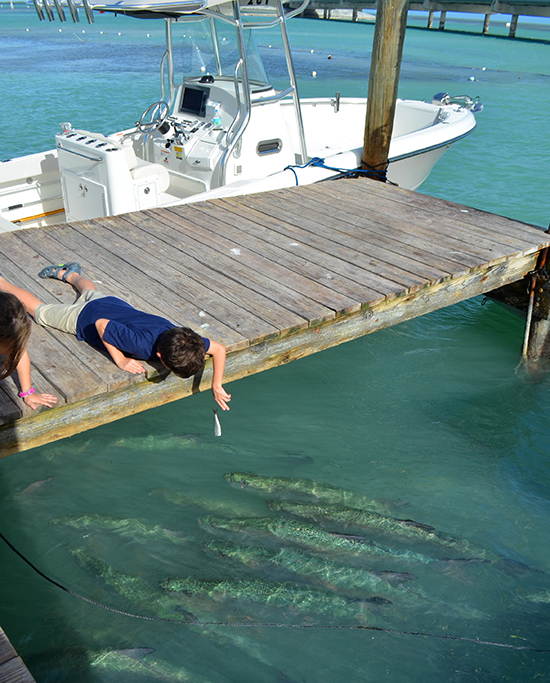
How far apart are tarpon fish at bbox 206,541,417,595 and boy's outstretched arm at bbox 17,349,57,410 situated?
136 centimetres

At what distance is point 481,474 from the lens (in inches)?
171

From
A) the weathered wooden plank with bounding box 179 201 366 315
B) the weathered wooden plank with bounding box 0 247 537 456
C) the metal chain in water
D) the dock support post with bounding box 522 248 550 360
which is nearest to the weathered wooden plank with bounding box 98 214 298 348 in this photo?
the weathered wooden plank with bounding box 0 247 537 456

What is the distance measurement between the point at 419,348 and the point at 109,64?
1128 inches

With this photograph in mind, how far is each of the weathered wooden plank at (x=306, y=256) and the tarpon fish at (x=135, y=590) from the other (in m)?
2.31

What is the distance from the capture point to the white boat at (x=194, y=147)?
5895mm

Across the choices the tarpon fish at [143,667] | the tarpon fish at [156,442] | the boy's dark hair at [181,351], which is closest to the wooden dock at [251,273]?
the boy's dark hair at [181,351]

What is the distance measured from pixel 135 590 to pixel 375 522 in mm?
1552

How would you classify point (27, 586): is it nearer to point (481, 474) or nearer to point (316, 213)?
point (481, 474)

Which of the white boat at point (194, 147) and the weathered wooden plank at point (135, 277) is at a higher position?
the white boat at point (194, 147)

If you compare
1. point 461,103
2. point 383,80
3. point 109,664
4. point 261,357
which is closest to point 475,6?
point 461,103

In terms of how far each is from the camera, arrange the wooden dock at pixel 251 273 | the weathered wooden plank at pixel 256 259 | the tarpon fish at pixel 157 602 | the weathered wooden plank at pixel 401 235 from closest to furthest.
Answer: the tarpon fish at pixel 157 602
the wooden dock at pixel 251 273
the weathered wooden plank at pixel 256 259
the weathered wooden plank at pixel 401 235

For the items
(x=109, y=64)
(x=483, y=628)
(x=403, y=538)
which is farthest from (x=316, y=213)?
(x=109, y=64)

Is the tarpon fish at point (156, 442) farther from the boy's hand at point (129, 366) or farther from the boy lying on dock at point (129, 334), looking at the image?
the boy's hand at point (129, 366)

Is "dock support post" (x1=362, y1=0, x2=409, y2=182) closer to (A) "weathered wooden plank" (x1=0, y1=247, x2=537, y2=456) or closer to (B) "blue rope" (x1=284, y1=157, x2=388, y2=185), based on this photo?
(B) "blue rope" (x1=284, y1=157, x2=388, y2=185)
